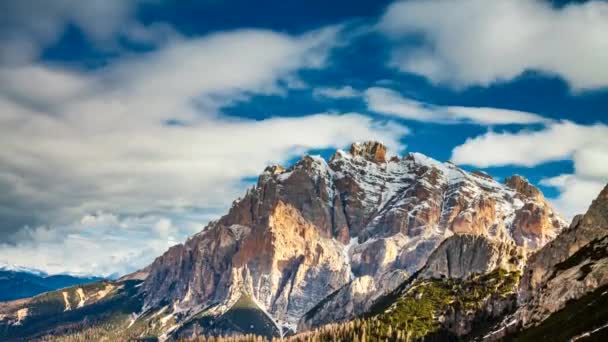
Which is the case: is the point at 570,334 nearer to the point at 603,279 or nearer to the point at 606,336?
the point at 606,336

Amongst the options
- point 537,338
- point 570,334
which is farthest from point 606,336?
point 537,338

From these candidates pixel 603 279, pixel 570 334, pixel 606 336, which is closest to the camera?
pixel 606 336

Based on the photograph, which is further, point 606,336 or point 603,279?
point 603,279

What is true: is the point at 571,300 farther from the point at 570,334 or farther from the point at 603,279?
the point at 570,334

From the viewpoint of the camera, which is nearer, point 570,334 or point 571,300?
point 570,334

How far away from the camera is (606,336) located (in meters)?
138

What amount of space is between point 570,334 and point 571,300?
1593 inches

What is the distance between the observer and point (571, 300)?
198m

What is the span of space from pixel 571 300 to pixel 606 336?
62.8m

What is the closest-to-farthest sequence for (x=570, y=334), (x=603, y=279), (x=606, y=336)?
(x=606, y=336)
(x=570, y=334)
(x=603, y=279)

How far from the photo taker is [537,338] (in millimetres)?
188750

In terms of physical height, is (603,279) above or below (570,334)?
above

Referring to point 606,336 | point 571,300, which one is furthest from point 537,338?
point 606,336

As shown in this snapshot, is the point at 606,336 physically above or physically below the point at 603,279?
below
